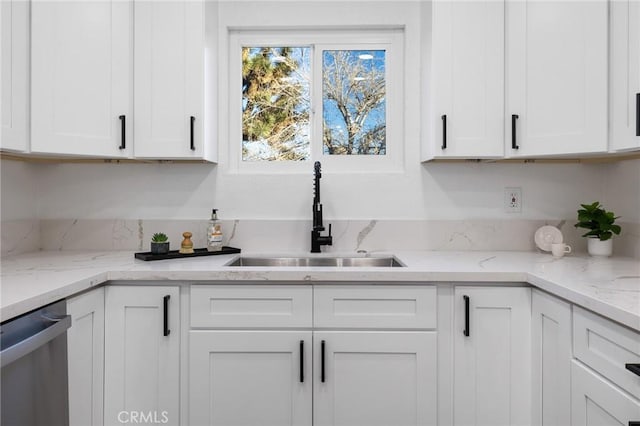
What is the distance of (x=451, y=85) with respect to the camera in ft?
6.29

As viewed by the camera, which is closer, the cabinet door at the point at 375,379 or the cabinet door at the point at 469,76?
the cabinet door at the point at 375,379

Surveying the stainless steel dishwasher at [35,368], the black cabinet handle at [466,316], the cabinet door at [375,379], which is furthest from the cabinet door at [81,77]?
the black cabinet handle at [466,316]

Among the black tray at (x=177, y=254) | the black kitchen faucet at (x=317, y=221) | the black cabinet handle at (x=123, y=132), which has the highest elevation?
the black cabinet handle at (x=123, y=132)

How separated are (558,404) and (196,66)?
2007mm

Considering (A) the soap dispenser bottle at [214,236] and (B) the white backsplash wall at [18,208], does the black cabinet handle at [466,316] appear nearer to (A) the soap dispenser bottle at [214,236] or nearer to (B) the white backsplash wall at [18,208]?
(A) the soap dispenser bottle at [214,236]

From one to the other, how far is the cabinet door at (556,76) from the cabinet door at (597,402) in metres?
0.91

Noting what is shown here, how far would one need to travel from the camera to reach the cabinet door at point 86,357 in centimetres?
139

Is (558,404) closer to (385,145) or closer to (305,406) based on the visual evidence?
(305,406)

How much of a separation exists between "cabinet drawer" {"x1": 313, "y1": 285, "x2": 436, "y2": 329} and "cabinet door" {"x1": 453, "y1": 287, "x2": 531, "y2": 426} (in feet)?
0.44

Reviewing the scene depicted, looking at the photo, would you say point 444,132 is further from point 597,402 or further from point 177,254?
point 177,254

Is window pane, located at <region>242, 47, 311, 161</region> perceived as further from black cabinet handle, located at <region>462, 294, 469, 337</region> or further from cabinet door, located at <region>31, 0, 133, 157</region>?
black cabinet handle, located at <region>462, 294, 469, 337</region>

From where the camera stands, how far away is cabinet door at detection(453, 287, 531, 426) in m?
1.56

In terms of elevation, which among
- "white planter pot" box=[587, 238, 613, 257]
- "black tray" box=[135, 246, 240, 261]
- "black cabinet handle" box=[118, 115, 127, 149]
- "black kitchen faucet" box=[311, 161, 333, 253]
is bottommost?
"black tray" box=[135, 246, 240, 261]

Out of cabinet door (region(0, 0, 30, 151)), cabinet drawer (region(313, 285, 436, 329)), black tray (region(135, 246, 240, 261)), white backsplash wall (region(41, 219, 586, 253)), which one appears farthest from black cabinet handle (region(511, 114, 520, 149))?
cabinet door (region(0, 0, 30, 151))
